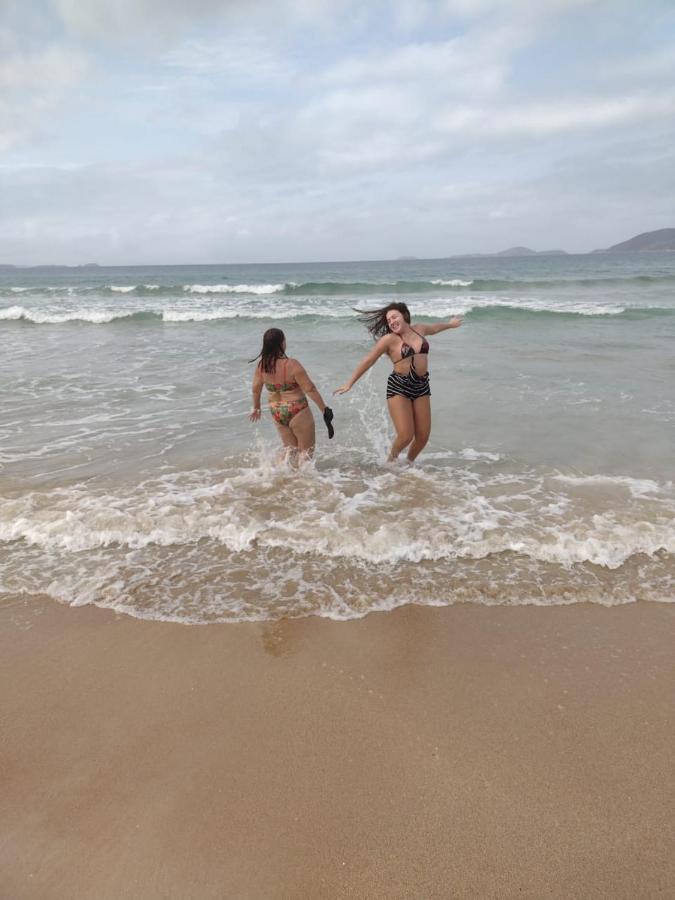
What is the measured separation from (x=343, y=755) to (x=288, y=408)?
3766mm

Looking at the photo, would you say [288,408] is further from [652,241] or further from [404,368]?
[652,241]

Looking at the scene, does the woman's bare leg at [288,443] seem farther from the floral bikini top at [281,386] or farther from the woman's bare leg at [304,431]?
the floral bikini top at [281,386]

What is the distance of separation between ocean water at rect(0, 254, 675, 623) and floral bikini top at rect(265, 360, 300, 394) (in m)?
0.76

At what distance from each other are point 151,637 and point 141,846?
1258 mm

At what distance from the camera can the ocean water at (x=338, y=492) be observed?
3650 millimetres

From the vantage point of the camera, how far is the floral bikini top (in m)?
5.58

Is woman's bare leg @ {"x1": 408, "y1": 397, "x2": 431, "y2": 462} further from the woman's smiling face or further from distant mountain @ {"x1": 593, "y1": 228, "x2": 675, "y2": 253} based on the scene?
distant mountain @ {"x1": 593, "y1": 228, "x2": 675, "y2": 253}

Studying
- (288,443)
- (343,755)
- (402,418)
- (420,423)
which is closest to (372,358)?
(402,418)

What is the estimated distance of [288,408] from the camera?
18.6 feet

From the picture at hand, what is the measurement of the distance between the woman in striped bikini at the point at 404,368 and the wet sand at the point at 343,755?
265 centimetres

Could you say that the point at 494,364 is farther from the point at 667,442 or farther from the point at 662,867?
the point at 662,867

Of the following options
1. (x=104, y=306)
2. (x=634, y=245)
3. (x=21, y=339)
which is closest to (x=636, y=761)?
(x=21, y=339)

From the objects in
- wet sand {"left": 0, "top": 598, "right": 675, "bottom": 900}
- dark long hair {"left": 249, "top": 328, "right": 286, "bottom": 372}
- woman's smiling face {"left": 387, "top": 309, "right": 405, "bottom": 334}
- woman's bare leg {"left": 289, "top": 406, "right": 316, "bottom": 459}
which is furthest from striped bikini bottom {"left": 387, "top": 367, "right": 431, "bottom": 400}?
wet sand {"left": 0, "top": 598, "right": 675, "bottom": 900}

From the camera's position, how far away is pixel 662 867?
194 centimetres
